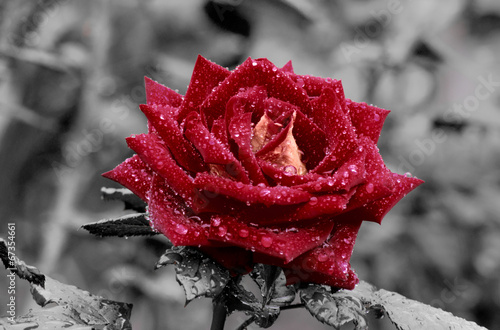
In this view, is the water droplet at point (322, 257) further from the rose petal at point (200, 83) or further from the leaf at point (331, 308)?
the rose petal at point (200, 83)

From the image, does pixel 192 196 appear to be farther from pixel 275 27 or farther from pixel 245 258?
pixel 275 27

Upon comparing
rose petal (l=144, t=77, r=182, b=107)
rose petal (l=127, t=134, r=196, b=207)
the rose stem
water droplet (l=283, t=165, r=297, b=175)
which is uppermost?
rose petal (l=144, t=77, r=182, b=107)

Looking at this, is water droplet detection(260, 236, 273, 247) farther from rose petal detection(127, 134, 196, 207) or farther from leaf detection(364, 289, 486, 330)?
leaf detection(364, 289, 486, 330)

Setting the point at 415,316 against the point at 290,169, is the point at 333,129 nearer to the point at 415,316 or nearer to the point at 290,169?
the point at 290,169

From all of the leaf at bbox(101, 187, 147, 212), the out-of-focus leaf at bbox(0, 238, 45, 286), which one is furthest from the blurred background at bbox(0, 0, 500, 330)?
the out-of-focus leaf at bbox(0, 238, 45, 286)

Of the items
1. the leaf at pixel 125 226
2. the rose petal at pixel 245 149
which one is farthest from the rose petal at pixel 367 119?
the leaf at pixel 125 226

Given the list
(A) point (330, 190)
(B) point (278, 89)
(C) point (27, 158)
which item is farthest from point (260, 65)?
(C) point (27, 158)
